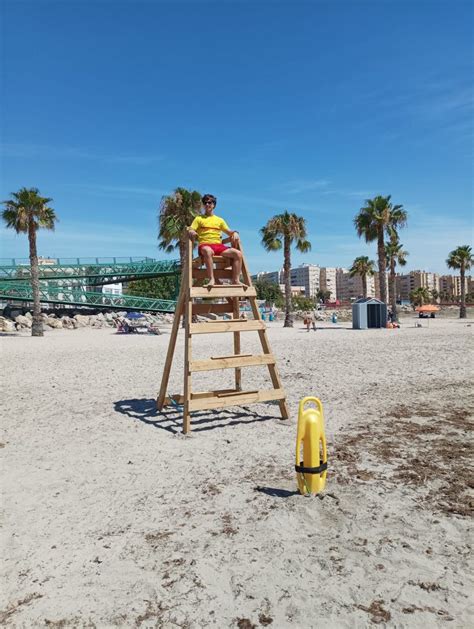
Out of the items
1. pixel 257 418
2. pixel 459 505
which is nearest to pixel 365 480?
pixel 459 505

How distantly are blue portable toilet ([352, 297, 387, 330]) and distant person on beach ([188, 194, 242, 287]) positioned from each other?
2851 centimetres

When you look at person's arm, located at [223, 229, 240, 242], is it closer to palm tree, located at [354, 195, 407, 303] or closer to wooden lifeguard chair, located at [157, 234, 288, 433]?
wooden lifeguard chair, located at [157, 234, 288, 433]

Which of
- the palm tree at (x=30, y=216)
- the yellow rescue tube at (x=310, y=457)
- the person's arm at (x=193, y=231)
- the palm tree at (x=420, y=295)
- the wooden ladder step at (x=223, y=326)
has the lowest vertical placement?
the yellow rescue tube at (x=310, y=457)

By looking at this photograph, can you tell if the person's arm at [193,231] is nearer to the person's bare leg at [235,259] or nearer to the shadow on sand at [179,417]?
the person's bare leg at [235,259]

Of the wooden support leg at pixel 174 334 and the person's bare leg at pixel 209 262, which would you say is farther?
the wooden support leg at pixel 174 334

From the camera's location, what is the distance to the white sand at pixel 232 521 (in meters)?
2.58

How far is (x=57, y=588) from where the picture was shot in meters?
2.78

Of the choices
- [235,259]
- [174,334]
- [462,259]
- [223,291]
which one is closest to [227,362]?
[223,291]

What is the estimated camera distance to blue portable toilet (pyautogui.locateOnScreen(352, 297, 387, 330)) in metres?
33.9

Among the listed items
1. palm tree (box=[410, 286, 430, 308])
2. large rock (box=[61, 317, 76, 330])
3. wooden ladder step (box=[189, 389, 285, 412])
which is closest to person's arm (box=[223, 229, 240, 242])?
wooden ladder step (box=[189, 389, 285, 412])

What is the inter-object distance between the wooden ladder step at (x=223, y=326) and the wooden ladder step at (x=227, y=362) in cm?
42

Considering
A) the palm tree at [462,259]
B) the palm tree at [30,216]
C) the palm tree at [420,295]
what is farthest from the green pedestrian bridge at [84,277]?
the palm tree at [420,295]

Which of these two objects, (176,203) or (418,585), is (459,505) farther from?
(176,203)

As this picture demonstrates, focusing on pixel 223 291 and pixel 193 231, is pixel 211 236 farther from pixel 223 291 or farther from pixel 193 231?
pixel 223 291
